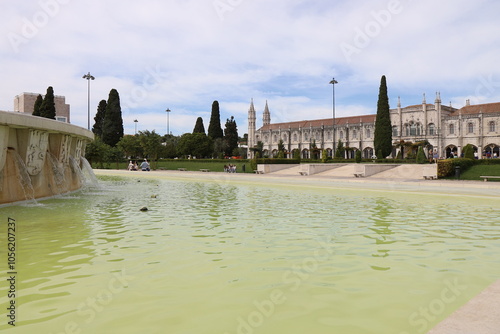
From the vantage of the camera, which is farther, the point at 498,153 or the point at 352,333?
the point at 498,153

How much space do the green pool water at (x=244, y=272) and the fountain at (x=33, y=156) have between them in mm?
1646

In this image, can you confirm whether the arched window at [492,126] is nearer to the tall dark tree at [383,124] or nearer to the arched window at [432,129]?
the arched window at [432,129]

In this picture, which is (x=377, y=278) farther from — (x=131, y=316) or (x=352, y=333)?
(x=131, y=316)

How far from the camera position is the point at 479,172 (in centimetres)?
2495

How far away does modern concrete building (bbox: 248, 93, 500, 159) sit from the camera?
6474 cm

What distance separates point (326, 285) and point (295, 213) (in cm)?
528

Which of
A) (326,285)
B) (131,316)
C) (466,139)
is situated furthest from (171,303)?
(466,139)

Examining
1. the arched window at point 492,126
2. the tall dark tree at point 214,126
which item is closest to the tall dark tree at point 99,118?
the tall dark tree at point 214,126

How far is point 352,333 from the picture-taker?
297 cm

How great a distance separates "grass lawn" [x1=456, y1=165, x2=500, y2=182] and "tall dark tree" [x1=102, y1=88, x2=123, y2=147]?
158ft

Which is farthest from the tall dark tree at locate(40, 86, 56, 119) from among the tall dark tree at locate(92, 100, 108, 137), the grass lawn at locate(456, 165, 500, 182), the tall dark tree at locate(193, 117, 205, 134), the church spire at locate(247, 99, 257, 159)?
Result: the church spire at locate(247, 99, 257, 159)

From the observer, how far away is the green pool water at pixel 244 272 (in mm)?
3203

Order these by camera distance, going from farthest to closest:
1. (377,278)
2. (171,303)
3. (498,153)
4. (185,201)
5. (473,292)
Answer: (498,153) → (185,201) → (377,278) → (473,292) → (171,303)

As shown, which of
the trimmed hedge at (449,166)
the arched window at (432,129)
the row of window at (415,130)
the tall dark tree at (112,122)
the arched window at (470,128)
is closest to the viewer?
the trimmed hedge at (449,166)
